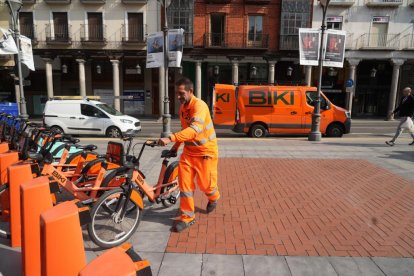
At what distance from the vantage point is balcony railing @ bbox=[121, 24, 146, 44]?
24.9 metres

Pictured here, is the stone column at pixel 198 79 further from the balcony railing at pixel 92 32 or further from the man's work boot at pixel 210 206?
the man's work boot at pixel 210 206

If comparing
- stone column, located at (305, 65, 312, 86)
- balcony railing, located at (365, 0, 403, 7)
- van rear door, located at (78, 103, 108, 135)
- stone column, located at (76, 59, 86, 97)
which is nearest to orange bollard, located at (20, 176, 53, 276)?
van rear door, located at (78, 103, 108, 135)

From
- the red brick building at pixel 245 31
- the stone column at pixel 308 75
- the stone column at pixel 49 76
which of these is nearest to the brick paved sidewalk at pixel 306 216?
the stone column at pixel 308 75

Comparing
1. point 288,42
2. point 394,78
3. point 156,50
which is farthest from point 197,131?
point 394,78

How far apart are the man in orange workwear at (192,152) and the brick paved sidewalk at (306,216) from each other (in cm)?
33

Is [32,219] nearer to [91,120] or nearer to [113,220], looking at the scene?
[113,220]

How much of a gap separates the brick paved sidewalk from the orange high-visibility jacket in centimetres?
103

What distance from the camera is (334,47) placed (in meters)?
11.4

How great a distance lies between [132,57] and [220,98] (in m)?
14.8

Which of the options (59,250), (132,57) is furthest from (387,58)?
(59,250)

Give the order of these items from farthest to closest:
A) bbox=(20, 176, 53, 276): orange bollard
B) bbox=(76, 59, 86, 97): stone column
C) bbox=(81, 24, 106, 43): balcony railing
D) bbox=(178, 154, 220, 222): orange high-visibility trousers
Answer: bbox=(81, 24, 106, 43): balcony railing < bbox=(76, 59, 86, 97): stone column < bbox=(178, 154, 220, 222): orange high-visibility trousers < bbox=(20, 176, 53, 276): orange bollard

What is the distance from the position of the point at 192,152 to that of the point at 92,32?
24.5m

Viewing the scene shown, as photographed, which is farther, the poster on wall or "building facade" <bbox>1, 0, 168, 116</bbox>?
the poster on wall

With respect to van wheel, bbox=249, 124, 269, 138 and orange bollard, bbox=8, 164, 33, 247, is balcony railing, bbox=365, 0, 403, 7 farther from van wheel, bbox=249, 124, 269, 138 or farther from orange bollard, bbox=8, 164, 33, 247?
orange bollard, bbox=8, 164, 33, 247
